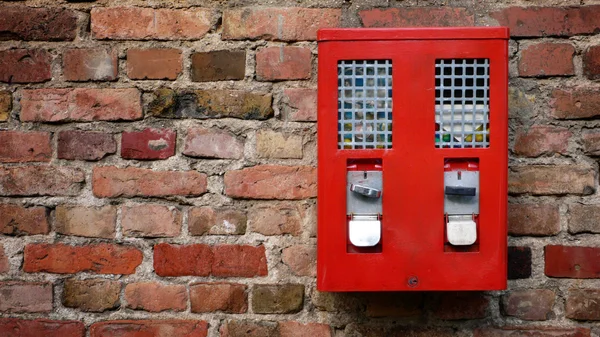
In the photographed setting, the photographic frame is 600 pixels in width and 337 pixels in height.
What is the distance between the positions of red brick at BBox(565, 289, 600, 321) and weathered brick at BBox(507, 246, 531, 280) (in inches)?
4.4

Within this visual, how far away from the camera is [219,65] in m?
1.30

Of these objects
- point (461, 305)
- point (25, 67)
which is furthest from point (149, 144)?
point (461, 305)

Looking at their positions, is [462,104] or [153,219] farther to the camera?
[153,219]

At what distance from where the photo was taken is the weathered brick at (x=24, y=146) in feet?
4.30

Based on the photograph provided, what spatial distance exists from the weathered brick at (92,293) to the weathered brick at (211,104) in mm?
416

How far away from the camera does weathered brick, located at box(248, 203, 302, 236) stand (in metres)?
1.31

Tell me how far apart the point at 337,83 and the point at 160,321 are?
0.70 metres

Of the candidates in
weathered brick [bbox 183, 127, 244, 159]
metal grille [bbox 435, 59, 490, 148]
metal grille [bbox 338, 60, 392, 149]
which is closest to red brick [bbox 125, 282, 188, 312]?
weathered brick [bbox 183, 127, 244, 159]

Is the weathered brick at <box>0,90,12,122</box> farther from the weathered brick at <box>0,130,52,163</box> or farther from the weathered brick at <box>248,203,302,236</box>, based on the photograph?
the weathered brick at <box>248,203,302,236</box>

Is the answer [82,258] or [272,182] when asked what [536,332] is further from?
[82,258]

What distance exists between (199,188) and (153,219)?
0.43 feet

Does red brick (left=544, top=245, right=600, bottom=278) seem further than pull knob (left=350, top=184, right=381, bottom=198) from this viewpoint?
Yes

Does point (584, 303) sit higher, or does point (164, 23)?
point (164, 23)

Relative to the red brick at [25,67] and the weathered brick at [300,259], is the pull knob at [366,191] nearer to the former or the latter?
the weathered brick at [300,259]
